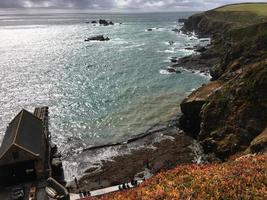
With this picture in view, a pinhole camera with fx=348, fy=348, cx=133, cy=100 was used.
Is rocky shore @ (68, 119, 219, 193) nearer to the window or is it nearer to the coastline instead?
the coastline

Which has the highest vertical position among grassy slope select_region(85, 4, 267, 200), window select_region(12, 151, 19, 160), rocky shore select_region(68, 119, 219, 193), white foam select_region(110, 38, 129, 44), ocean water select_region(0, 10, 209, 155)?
grassy slope select_region(85, 4, 267, 200)

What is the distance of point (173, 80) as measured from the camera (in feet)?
304

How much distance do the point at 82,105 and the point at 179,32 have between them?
135 m

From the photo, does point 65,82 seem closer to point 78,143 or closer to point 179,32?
point 78,143

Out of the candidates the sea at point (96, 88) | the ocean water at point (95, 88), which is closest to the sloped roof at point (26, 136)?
the ocean water at point (95, 88)

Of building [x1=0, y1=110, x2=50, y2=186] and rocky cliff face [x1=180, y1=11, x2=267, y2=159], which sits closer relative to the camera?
building [x1=0, y1=110, x2=50, y2=186]

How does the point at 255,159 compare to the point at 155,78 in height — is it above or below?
above

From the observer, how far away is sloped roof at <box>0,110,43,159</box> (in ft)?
139

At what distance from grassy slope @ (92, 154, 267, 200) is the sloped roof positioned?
2183 cm

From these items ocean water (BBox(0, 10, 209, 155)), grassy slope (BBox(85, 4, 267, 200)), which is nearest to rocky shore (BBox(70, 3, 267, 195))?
ocean water (BBox(0, 10, 209, 155))

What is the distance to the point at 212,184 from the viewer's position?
2066 centimetres

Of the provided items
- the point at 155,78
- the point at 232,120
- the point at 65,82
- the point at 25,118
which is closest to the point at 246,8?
the point at 155,78

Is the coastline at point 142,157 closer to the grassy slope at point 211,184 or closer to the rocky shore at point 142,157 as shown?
the rocky shore at point 142,157

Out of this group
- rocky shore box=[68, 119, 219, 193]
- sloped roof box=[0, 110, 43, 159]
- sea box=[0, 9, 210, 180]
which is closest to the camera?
sloped roof box=[0, 110, 43, 159]
